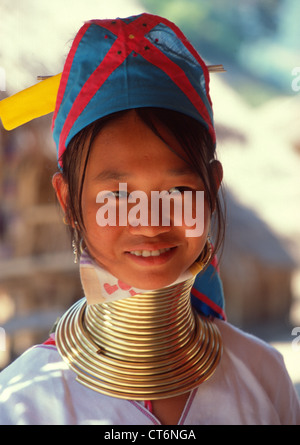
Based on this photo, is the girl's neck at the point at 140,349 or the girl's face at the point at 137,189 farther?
the girl's neck at the point at 140,349

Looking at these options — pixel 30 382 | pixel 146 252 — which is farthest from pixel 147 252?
pixel 30 382

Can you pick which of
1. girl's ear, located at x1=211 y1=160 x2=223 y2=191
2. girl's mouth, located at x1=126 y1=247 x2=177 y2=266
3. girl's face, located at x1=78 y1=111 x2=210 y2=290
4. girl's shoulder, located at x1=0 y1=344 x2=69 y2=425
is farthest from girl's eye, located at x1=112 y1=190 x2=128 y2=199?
girl's shoulder, located at x1=0 y1=344 x2=69 y2=425

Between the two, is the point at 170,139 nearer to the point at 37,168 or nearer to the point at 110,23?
the point at 110,23

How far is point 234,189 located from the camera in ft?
14.4

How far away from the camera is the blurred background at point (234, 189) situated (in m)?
3.27

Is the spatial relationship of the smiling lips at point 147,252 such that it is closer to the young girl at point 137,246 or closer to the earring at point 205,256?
the young girl at point 137,246

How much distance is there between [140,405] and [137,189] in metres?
0.43

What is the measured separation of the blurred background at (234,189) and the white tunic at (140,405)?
1739 mm

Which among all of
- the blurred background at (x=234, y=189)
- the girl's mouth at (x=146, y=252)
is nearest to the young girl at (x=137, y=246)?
the girl's mouth at (x=146, y=252)

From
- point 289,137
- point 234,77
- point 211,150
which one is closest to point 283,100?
point 289,137

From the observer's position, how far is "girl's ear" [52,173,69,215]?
1.11m

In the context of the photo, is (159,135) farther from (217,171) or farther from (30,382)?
(30,382)

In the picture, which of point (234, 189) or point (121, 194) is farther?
point (234, 189)

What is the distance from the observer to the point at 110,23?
104cm
